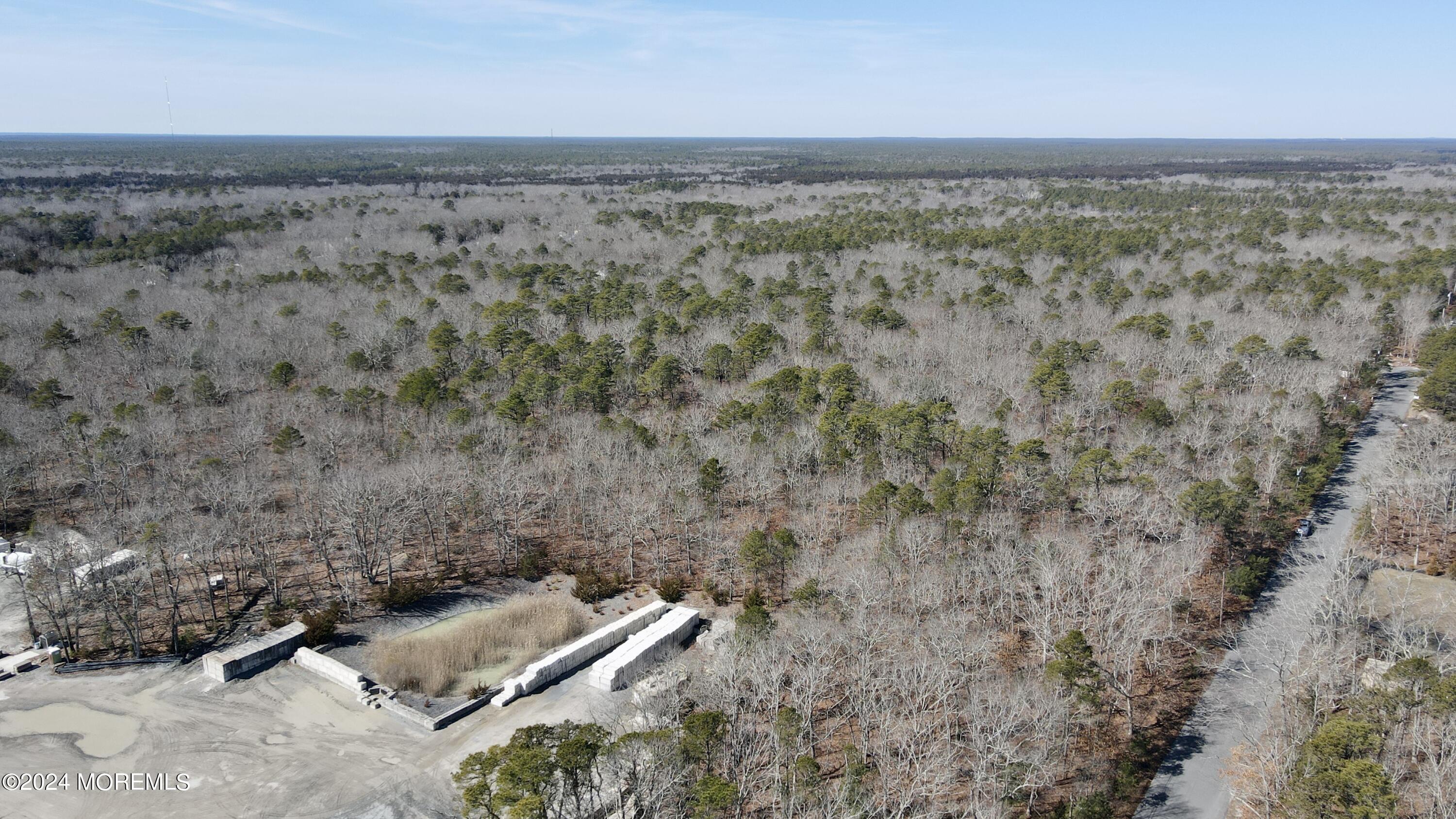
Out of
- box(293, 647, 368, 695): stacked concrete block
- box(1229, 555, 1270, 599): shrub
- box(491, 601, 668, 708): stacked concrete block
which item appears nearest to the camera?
box(491, 601, 668, 708): stacked concrete block

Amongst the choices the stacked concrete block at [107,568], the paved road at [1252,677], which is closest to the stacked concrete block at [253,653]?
the stacked concrete block at [107,568]

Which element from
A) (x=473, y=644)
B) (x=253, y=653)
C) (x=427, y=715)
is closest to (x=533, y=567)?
(x=473, y=644)

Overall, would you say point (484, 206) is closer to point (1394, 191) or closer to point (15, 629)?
point (15, 629)

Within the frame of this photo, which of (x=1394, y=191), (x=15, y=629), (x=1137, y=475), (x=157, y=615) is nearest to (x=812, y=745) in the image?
(x=1137, y=475)

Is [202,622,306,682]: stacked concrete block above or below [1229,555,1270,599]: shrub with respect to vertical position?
Result: below

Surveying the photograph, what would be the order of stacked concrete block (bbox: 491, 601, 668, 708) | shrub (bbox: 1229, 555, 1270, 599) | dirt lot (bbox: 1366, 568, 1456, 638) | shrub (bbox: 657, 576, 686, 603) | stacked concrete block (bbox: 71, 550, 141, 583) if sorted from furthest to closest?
shrub (bbox: 657, 576, 686, 603), shrub (bbox: 1229, 555, 1270, 599), dirt lot (bbox: 1366, 568, 1456, 638), stacked concrete block (bbox: 71, 550, 141, 583), stacked concrete block (bbox: 491, 601, 668, 708)

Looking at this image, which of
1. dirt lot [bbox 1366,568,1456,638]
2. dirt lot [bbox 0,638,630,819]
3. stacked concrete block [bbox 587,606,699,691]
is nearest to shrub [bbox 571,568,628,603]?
stacked concrete block [bbox 587,606,699,691]

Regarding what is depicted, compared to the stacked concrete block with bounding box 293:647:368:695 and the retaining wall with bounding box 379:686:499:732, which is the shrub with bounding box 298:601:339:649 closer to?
the stacked concrete block with bounding box 293:647:368:695
